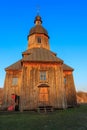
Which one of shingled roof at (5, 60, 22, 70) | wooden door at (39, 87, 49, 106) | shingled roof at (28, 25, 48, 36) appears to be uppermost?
shingled roof at (28, 25, 48, 36)

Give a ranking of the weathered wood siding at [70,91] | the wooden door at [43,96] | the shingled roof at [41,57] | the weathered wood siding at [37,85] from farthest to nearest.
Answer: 1. the weathered wood siding at [70,91]
2. the shingled roof at [41,57]
3. the wooden door at [43,96]
4. the weathered wood siding at [37,85]

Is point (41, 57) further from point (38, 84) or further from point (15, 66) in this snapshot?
point (15, 66)

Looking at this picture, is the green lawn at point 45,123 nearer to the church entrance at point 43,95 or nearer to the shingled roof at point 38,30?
the church entrance at point 43,95

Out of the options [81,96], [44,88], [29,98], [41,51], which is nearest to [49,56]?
[41,51]

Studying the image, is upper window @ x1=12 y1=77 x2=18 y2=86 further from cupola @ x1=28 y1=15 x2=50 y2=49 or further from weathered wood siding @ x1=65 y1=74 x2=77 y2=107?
A: weathered wood siding @ x1=65 y1=74 x2=77 y2=107

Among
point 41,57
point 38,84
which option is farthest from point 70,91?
point 41,57

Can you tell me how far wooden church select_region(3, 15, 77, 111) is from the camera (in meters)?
21.8

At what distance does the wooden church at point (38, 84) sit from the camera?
21844 millimetres

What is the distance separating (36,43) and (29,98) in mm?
12880

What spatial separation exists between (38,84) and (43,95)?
164 cm

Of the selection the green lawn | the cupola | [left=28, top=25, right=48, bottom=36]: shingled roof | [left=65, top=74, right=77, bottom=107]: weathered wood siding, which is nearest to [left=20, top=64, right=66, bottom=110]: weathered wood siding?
[left=65, top=74, right=77, bottom=107]: weathered wood siding

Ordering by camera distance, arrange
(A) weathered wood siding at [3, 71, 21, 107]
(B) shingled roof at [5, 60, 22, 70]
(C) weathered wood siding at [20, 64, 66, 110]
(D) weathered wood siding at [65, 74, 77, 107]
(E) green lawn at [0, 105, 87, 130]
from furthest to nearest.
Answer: (B) shingled roof at [5, 60, 22, 70], (D) weathered wood siding at [65, 74, 77, 107], (A) weathered wood siding at [3, 71, 21, 107], (C) weathered wood siding at [20, 64, 66, 110], (E) green lawn at [0, 105, 87, 130]

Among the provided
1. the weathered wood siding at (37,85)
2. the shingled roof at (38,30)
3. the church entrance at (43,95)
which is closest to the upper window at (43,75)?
the weathered wood siding at (37,85)

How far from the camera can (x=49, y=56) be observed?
25.4m
